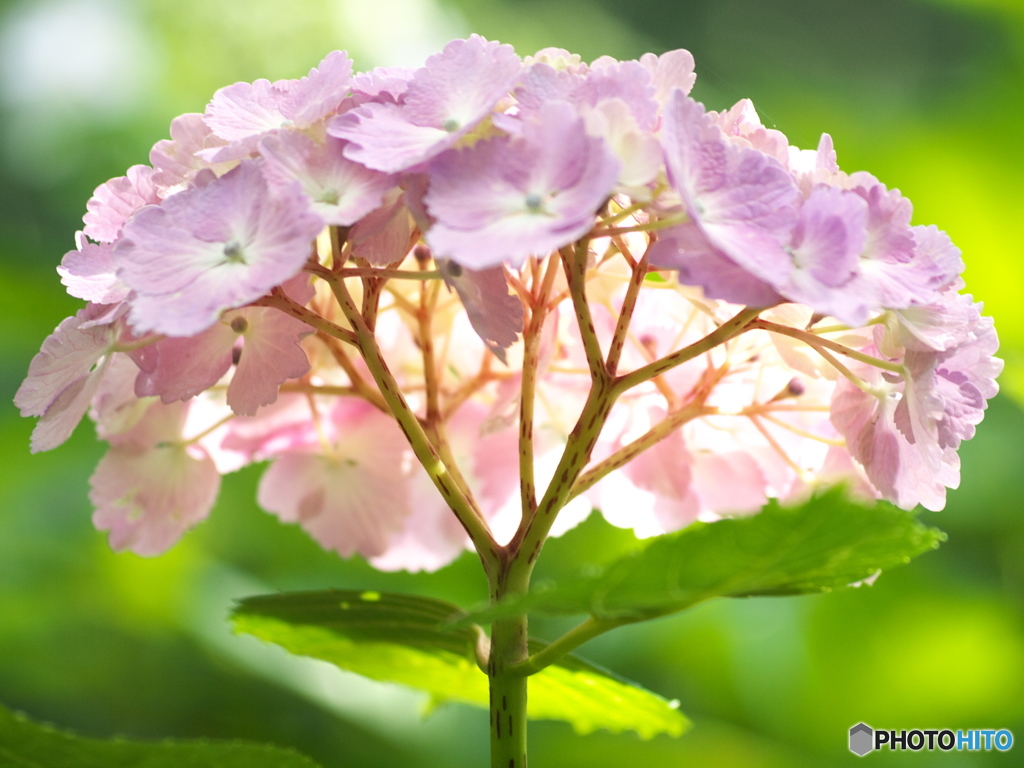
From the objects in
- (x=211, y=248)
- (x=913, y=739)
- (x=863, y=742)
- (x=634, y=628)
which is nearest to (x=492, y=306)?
(x=211, y=248)

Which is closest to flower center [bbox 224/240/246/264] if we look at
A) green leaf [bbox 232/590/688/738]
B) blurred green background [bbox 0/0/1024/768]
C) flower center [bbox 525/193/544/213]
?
flower center [bbox 525/193/544/213]

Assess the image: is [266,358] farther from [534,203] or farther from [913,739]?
[913,739]

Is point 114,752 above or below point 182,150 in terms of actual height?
below

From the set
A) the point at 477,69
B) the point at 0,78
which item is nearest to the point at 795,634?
the point at 477,69

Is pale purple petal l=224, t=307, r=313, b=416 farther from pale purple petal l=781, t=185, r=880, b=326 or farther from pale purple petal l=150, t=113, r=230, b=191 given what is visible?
pale purple petal l=781, t=185, r=880, b=326

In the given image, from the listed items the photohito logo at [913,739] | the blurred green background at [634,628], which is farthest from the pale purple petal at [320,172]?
the blurred green background at [634,628]

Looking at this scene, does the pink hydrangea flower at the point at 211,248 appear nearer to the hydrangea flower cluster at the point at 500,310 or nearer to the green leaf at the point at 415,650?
the hydrangea flower cluster at the point at 500,310

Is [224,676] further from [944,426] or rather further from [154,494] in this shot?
[944,426]
